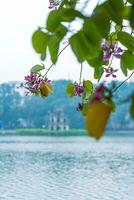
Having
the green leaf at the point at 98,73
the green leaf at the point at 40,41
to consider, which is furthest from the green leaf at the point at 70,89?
the green leaf at the point at 40,41

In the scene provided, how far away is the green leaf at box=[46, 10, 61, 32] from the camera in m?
0.85

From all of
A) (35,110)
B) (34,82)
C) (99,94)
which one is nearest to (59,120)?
(35,110)

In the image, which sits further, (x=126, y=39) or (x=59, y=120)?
(x=59, y=120)

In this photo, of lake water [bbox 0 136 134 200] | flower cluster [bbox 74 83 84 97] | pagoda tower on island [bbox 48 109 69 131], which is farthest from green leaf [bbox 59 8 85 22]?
pagoda tower on island [bbox 48 109 69 131]

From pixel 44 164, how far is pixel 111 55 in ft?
121

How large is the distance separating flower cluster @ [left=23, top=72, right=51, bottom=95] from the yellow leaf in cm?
96

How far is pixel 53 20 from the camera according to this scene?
0.85m

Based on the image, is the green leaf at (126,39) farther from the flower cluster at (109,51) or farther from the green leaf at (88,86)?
the green leaf at (88,86)

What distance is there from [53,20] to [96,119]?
0.23 metres

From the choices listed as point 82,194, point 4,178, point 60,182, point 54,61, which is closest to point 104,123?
point 54,61

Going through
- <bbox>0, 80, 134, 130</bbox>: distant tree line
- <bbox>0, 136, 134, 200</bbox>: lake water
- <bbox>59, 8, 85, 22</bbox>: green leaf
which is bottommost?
<bbox>0, 136, 134, 200</bbox>: lake water

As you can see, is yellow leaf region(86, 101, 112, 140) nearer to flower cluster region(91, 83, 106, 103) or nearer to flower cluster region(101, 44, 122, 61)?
flower cluster region(91, 83, 106, 103)

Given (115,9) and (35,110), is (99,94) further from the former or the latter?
(35,110)

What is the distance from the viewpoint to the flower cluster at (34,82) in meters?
1.70
